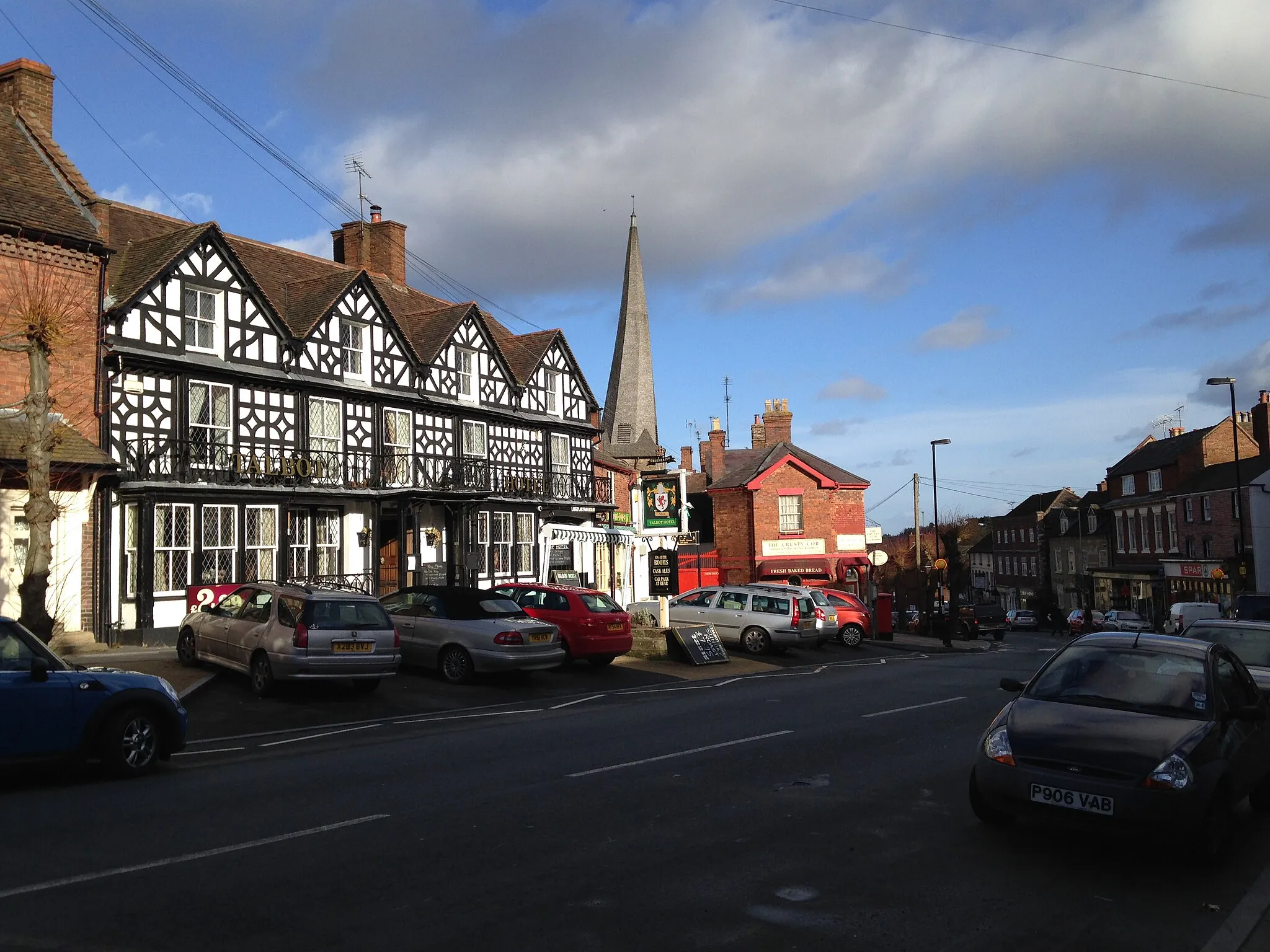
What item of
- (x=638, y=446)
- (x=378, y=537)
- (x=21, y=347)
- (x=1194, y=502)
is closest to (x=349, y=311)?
(x=378, y=537)

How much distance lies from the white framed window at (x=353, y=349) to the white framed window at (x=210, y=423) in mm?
4084

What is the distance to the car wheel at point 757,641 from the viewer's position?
2722 cm

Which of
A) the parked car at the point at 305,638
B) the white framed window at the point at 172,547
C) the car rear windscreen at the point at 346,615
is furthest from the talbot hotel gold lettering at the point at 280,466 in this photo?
the car rear windscreen at the point at 346,615

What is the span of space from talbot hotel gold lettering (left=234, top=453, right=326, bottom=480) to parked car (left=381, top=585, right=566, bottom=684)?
8.46 meters

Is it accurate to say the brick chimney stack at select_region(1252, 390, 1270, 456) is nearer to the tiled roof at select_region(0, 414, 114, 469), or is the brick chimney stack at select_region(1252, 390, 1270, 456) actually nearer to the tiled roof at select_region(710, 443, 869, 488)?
the tiled roof at select_region(710, 443, 869, 488)

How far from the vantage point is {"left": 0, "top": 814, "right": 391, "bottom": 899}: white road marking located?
21.1ft

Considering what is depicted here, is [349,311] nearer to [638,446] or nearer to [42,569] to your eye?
[42,569]

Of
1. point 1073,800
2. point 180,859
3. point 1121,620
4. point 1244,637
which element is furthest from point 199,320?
point 1121,620

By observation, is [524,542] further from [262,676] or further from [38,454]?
[38,454]

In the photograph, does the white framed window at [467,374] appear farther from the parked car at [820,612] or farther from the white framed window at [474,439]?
the parked car at [820,612]

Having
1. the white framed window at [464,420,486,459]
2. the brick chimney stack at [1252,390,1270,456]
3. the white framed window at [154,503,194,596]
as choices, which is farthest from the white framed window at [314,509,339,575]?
the brick chimney stack at [1252,390,1270,456]

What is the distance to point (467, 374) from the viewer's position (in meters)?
34.8

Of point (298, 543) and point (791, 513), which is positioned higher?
point (791, 513)

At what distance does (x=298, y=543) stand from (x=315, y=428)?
10.4ft
